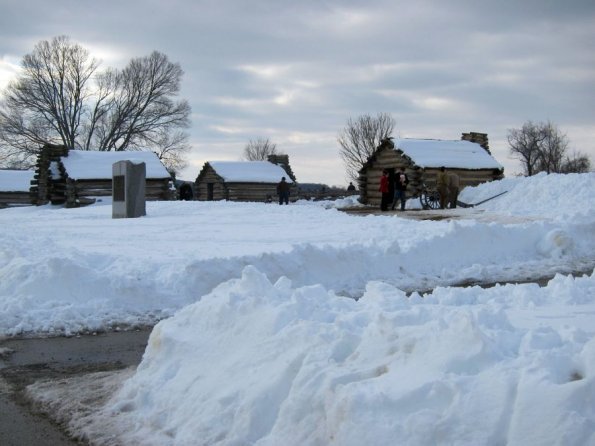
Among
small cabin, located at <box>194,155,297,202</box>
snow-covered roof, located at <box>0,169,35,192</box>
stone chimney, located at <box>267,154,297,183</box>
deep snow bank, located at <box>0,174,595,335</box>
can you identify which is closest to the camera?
deep snow bank, located at <box>0,174,595,335</box>

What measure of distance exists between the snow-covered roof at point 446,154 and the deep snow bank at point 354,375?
75.6ft

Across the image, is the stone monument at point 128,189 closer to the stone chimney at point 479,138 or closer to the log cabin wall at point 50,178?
the log cabin wall at point 50,178

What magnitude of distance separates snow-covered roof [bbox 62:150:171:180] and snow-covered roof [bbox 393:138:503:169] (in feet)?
42.4

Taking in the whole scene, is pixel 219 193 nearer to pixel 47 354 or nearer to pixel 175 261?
pixel 175 261

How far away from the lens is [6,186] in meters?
50.1

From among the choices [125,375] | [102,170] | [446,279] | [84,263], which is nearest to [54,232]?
[84,263]

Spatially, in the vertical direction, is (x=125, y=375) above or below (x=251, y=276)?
below

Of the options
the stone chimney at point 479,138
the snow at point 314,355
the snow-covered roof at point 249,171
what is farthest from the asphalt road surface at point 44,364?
the snow-covered roof at point 249,171

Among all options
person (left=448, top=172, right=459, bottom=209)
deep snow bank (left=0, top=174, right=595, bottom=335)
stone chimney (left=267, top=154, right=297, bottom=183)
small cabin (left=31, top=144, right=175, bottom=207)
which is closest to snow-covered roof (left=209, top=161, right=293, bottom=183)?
stone chimney (left=267, top=154, right=297, bottom=183)

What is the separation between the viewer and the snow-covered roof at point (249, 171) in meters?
42.6

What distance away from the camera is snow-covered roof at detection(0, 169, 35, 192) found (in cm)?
5000

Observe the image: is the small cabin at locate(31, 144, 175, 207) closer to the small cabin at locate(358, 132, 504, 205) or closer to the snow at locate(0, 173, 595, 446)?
the small cabin at locate(358, 132, 504, 205)

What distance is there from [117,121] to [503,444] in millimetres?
57361

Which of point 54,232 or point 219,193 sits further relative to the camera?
point 219,193
